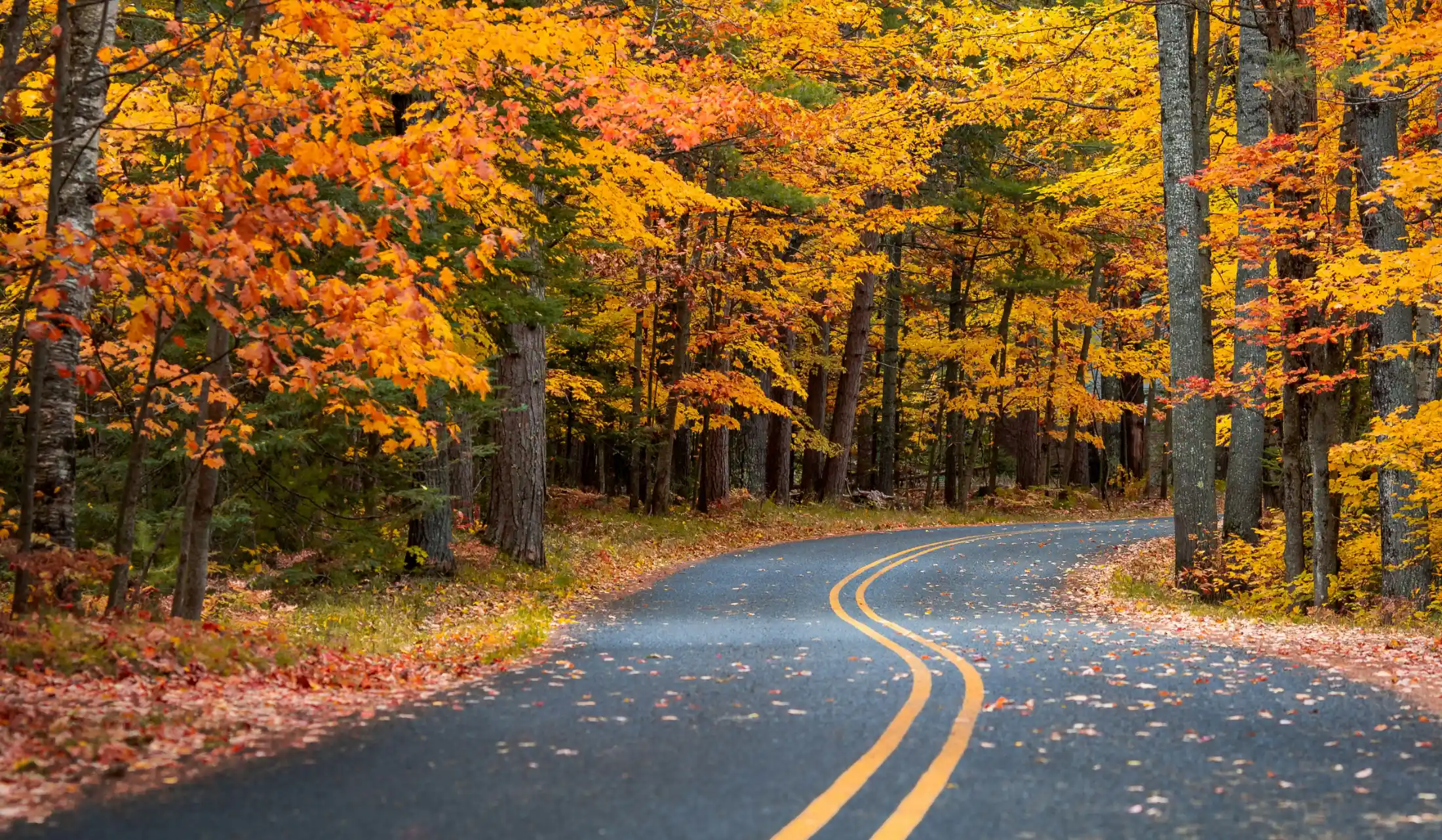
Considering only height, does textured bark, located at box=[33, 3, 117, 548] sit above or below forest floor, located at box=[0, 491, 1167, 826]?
above

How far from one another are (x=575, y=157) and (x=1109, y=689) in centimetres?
884

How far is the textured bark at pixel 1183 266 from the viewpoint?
18.0 meters

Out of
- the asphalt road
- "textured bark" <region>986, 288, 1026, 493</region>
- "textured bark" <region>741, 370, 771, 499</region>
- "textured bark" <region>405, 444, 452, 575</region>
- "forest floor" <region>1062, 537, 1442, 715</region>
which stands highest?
"textured bark" <region>986, 288, 1026, 493</region>

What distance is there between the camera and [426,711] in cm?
802

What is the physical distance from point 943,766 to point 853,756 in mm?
500

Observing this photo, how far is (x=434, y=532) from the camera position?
54.2 feet

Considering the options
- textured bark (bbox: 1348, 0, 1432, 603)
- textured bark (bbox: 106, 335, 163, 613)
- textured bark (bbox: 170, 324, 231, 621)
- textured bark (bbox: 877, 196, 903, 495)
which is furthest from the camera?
textured bark (bbox: 877, 196, 903, 495)

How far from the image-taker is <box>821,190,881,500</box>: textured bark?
3291 cm

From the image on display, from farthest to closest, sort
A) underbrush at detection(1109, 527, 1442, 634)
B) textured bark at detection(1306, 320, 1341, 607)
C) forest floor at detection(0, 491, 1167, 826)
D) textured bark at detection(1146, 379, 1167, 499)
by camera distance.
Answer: textured bark at detection(1146, 379, 1167, 499) → textured bark at detection(1306, 320, 1341, 607) → underbrush at detection(1109, 527, 1442, 634) → forest floor at detection(0, 491, 1167, 826)

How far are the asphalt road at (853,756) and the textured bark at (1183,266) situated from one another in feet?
23.2

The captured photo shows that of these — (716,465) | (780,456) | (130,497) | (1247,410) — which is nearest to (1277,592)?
(1247,410)

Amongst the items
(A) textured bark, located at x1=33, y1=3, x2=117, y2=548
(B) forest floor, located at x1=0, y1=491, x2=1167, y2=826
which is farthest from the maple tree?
(B) forest floor, located at x1=0, y1=491, x2=1167, y2=826

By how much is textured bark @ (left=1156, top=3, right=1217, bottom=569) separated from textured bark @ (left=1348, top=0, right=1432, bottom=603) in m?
3.03

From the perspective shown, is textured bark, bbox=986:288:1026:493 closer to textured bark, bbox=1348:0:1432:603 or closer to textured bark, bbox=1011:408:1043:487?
textured bark, bbox=1011:408:1043:487
